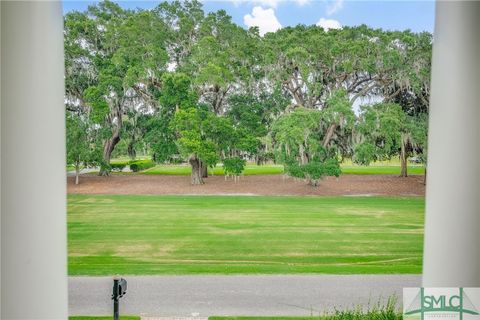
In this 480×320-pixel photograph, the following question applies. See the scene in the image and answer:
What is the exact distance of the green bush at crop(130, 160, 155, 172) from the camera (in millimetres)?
3062

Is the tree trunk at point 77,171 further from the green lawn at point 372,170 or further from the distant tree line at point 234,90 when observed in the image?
the green lawn at point 372,170

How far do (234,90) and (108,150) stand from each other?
1000mm

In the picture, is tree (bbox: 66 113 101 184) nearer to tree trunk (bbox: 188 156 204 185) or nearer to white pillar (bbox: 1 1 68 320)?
tree trunk (bbox: 188 156 204 185)

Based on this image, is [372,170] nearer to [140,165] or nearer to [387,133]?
[387,133]

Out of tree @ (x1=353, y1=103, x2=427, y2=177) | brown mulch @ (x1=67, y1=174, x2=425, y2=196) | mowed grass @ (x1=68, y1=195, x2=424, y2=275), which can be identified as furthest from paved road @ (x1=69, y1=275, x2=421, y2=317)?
tree @ (x1=353, y1=103, x2=427, y2=177)

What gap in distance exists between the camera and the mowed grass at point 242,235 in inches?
110

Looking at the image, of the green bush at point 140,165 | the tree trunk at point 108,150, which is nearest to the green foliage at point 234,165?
the green bush at point 140,165

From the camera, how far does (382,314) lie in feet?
6.13

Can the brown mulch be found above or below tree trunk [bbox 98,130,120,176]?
below

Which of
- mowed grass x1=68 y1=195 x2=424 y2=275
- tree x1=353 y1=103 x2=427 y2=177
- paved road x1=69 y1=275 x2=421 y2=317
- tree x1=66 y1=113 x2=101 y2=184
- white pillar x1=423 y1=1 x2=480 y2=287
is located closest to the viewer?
white pillar x1=423 y1=1 x2=480 y2=287

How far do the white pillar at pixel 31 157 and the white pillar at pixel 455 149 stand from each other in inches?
40.6

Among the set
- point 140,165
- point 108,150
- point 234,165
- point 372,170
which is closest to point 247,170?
point 234,165

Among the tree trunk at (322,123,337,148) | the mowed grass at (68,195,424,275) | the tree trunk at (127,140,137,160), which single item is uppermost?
the tree trunk at (322,123,337,148)

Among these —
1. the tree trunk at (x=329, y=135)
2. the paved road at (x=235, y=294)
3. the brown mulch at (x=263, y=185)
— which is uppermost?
the tree trunk at (x=329, y=135)
